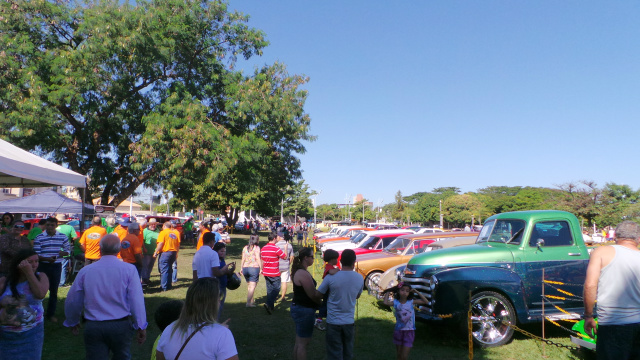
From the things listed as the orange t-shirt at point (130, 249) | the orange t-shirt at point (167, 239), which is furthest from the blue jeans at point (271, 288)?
the orange t-shirt at point (167, 239)

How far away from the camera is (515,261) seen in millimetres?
7070

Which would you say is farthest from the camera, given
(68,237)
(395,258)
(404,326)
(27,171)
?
(395,258)

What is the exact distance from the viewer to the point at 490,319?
268 inches

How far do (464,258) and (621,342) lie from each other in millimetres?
3517

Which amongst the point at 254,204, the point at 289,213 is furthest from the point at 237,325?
the point at 289,213

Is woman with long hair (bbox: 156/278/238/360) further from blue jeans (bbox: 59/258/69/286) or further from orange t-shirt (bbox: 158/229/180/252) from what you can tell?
blue jeans (bbox: 59/258/69/286)

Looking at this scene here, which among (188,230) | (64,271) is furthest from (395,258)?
(188,230)

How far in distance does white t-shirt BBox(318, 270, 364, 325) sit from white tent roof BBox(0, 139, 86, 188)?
498cm

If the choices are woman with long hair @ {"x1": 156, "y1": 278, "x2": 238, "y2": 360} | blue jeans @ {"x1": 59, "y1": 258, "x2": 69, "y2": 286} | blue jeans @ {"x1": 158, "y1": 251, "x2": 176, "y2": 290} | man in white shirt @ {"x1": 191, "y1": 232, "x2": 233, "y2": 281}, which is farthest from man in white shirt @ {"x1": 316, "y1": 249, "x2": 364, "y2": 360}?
blue jeans @ {"x1": 59, "y1": 258, "x2": 69, "y2": 286}

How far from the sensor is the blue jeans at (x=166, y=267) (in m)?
10.9

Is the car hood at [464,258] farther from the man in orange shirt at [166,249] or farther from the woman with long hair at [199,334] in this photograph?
the man in orange shirt at [166,249]

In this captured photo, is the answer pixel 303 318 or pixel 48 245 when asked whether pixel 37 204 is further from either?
pixel 303 318

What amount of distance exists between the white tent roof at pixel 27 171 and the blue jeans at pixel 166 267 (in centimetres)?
290

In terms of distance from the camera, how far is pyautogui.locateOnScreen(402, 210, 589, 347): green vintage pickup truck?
21.9 ft
